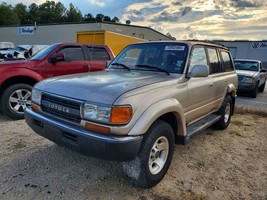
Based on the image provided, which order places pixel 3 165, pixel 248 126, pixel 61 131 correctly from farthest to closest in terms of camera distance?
pixel 248 126, pixel 3 165, pixel 61 131

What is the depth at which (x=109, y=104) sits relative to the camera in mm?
2748

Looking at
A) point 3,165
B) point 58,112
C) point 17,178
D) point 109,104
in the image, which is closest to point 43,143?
point 3,165

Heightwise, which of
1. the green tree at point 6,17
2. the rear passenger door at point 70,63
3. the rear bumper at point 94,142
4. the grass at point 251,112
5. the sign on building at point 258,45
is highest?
the green tree at point 6,17

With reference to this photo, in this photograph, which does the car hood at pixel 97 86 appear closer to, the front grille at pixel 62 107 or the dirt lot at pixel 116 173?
the front grille at pixel 62 107

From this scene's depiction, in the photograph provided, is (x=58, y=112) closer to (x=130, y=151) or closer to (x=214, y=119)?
(x=130, y=151)

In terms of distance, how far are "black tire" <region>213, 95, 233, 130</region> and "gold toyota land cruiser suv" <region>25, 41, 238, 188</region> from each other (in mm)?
1085

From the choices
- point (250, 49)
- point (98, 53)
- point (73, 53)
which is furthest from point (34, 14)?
point (73, 53)

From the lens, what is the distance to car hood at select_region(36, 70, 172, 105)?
285 cm

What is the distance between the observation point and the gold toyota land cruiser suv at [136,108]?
2.77 m

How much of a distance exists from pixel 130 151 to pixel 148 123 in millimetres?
377

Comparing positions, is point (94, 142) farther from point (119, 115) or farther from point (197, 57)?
point (197, 57)

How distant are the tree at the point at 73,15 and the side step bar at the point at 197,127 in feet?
282

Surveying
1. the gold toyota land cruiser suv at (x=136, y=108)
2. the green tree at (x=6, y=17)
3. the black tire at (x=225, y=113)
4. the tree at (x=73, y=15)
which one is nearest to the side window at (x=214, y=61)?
the gold toyota land cruiser suv at (x=136, y=108)

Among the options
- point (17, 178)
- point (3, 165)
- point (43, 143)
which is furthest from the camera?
point (43, 143)
